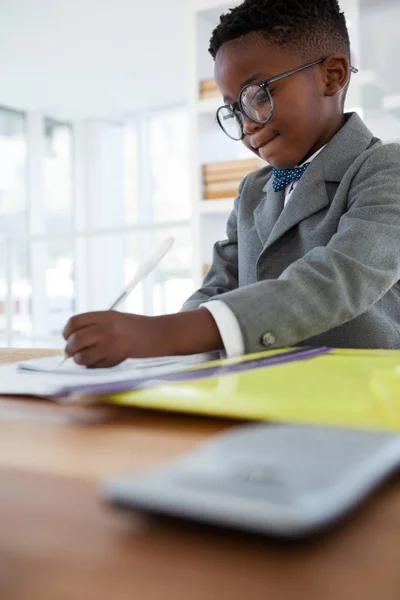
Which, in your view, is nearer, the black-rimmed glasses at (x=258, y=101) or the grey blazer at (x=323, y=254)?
the grey blazer at (x=323, y=254)

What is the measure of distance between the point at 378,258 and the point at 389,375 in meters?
0.31

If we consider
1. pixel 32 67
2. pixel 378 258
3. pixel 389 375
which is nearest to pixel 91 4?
pixel 32 67

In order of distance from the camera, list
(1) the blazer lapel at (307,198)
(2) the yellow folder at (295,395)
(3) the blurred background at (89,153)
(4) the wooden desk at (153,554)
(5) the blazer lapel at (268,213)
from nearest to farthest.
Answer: (4) the wooden desk at (153,554), (2) the yellow folder at (295,395), (1) the blazer lapel at (307,198), (5) the blazer lapel at (268,213), (3) the blurred background at (89,153)

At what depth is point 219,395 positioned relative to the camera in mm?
362

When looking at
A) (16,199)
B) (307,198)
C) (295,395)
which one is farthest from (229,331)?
(16,199)

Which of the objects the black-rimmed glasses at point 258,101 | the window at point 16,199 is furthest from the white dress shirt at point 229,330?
the window at point 16,199

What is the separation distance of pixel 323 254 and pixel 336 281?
0.13 ft

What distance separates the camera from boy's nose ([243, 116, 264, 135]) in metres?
0.93

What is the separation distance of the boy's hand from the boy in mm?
43

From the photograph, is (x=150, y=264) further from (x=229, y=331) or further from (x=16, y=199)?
(x=16, y=199)

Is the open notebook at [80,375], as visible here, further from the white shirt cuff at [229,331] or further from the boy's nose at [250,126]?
the boy's nose at [250,126]

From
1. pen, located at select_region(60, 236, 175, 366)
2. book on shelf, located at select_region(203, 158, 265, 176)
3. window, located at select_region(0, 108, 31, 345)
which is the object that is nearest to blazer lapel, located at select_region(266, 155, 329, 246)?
pen, located at select_region(60, 236, 175, 366)

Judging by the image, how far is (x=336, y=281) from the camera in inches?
25.3

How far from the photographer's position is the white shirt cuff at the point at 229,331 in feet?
1.89
